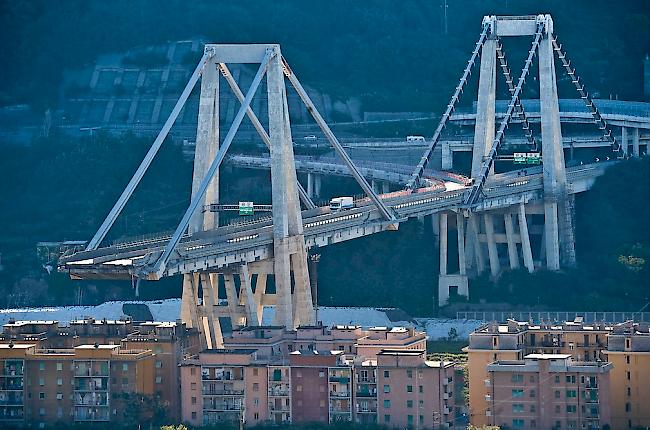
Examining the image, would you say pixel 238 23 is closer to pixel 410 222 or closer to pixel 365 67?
pixel 365 67

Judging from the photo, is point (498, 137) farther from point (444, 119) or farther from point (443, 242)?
point (443, 242)

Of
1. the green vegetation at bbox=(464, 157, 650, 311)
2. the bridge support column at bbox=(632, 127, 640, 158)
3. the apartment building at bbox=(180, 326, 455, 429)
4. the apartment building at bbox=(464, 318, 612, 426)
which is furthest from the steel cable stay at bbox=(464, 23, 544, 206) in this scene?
the apartment building at bbox=(180, 326, 455, 429)

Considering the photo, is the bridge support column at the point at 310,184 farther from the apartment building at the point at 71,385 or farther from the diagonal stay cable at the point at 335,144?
the apartment building at the point at 71,385

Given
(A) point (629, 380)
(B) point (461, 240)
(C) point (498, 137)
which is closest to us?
(A) point (629, 380)

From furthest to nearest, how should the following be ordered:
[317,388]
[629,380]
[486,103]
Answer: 1. [486,103]
2. [317,388]
3. [629,380]

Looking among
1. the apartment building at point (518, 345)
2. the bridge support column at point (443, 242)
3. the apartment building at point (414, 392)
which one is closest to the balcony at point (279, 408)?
the apartment building at point (414, 392)

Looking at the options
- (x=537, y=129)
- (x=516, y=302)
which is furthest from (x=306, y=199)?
(x=537, y=129)

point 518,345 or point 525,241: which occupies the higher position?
point 525,241

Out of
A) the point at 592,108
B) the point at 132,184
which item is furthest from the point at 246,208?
the point at 592,108
